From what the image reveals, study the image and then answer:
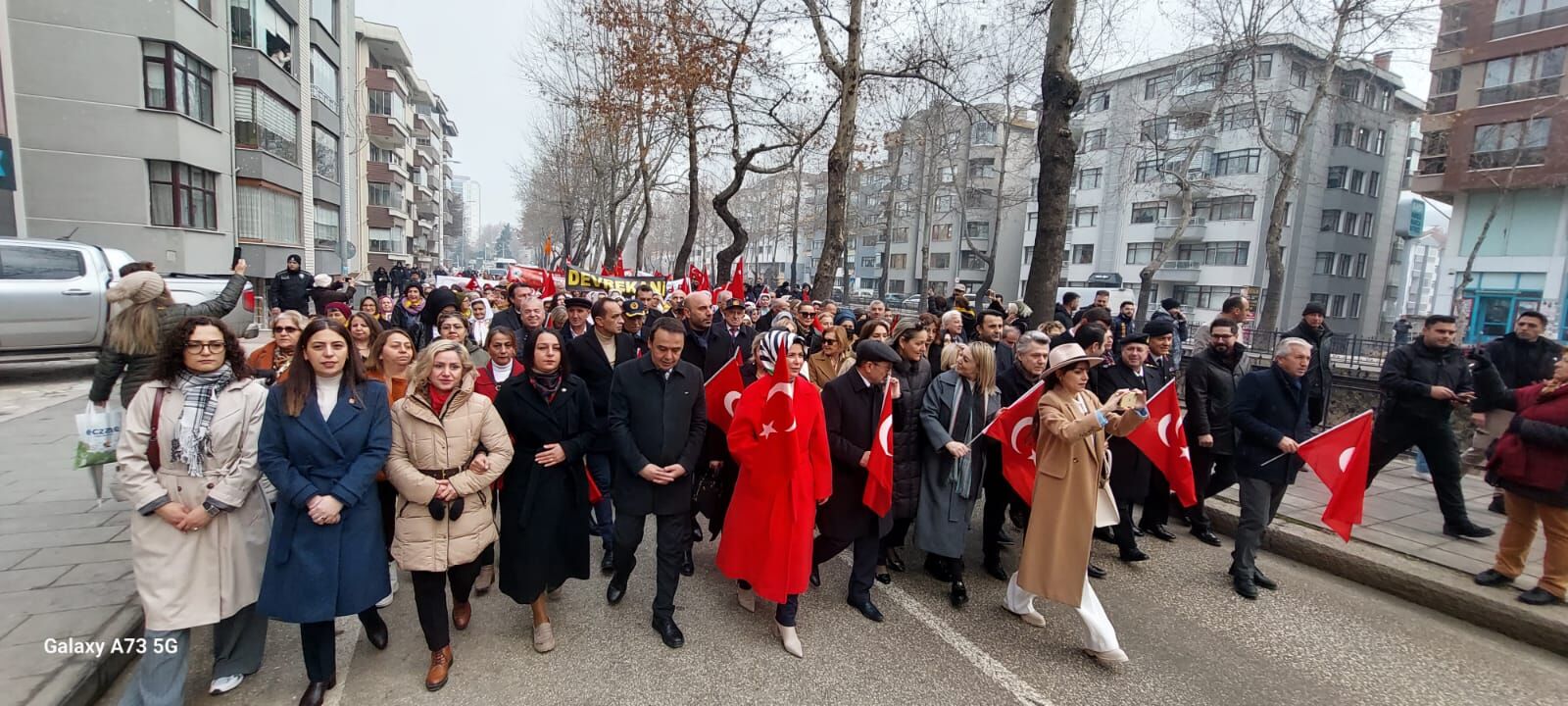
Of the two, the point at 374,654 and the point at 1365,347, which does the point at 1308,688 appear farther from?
the point at 1365,347

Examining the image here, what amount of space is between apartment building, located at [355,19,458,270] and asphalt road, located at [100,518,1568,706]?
4104cm

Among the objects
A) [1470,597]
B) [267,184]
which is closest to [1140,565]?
[1470,597]

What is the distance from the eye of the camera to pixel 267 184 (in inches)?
920

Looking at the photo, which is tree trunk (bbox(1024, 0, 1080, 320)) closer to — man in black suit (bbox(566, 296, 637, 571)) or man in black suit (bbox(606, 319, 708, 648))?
man in black suit (bbox(566, 296, 637, 571))

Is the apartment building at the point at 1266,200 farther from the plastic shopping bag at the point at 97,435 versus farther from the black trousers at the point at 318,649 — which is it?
the plastic shopping bag at the point at 97,435

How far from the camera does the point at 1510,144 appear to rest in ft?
91.9

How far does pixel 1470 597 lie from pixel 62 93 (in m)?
27.0

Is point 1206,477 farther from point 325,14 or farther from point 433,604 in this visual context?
point 325,14

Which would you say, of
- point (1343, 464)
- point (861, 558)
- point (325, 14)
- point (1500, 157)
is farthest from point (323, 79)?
point (1500, 157)

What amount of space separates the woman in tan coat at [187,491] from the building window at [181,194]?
70.7 feet

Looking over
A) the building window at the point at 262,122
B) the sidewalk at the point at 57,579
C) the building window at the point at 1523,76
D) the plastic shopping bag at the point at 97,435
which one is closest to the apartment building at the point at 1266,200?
the building window at the point at 1523,76

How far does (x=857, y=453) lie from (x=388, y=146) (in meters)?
54.1

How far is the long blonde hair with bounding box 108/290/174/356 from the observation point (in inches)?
159

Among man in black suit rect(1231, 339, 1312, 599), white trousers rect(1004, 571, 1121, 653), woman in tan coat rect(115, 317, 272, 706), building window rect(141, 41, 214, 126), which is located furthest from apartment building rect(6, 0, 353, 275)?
man in black suit rect(1231, 339, 1312, 599)
